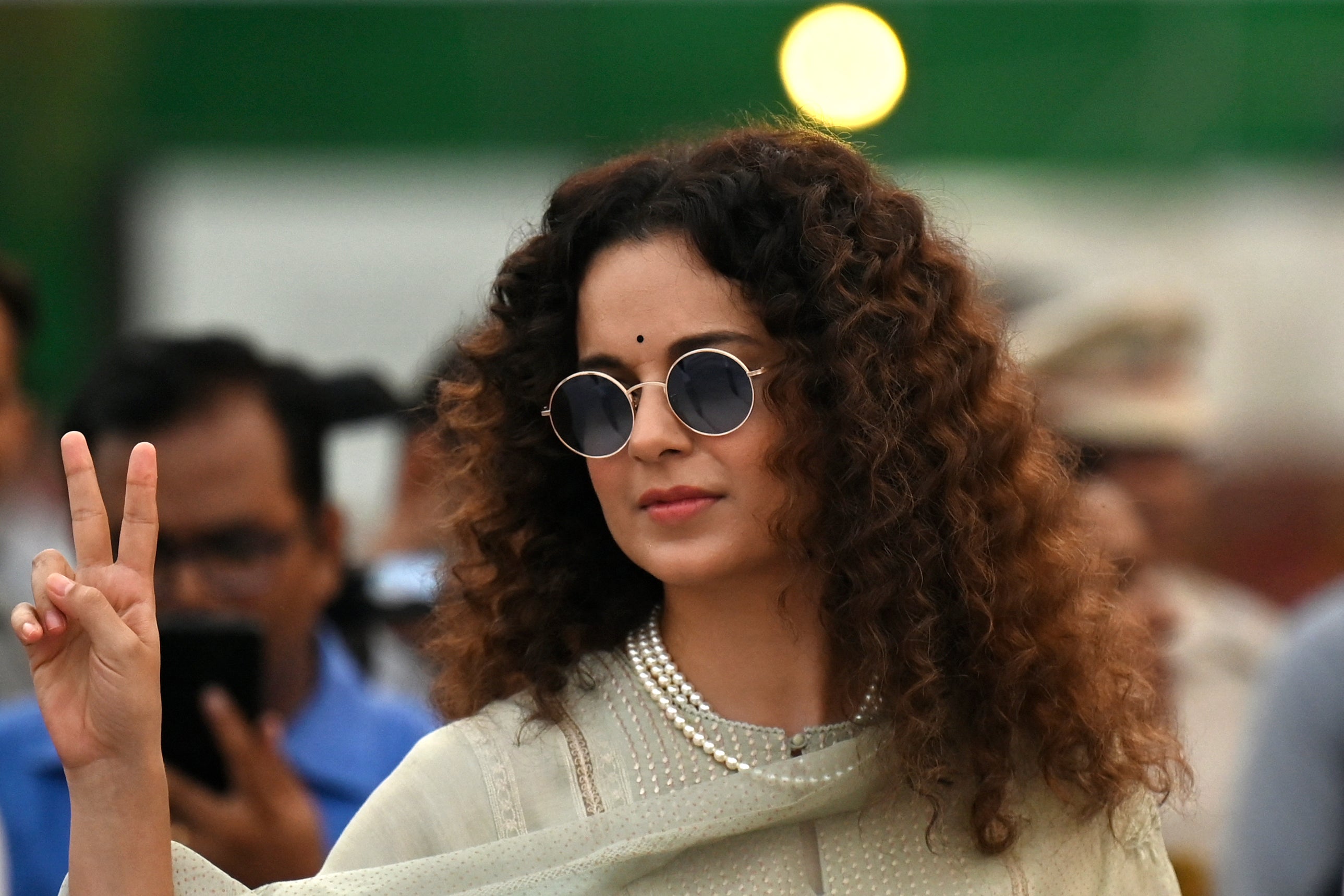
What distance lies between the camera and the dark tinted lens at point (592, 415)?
7.29ft

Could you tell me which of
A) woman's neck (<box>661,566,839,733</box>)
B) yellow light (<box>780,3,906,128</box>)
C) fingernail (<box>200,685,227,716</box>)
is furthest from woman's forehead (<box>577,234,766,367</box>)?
yellow light (<box>780,3,906,128</box>)

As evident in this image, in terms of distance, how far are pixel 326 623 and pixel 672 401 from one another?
2103 mm

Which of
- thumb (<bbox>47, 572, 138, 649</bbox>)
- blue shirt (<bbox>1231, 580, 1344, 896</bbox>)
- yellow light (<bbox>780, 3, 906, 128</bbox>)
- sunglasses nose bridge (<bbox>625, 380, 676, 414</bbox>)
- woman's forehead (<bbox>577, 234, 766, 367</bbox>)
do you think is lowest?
blue shirt (<bbox>1231, 580, 1344, 896</bbox>)

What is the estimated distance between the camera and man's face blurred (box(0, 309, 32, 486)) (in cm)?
400

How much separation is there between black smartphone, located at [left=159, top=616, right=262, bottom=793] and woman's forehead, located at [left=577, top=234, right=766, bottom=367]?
1.30 metres

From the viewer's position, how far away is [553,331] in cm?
243

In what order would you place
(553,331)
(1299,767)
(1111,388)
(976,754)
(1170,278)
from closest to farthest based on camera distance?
(976,754) < (553,331) < (1299,767) < (1111,388) < (1170,278)

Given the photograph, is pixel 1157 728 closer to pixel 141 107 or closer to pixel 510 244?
pixel 510 244

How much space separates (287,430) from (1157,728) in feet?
6.34

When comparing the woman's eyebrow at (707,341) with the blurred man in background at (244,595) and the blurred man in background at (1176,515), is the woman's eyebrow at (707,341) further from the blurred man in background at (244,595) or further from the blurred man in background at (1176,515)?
the blurred man in background at (1176,515)

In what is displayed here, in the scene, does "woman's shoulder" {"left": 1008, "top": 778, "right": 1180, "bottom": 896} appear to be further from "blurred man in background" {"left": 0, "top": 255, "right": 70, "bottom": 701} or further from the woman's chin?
"blurred man in background" {"left": 0, "top": 255, "right": 70, "bottom": 701}

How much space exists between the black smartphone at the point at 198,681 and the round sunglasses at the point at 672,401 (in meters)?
1.22

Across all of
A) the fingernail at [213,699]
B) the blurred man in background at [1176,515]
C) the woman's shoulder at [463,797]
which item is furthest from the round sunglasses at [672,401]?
the blurred man in background at [1176,515]

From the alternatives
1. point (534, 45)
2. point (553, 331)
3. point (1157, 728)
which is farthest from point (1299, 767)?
point (534, 45)
